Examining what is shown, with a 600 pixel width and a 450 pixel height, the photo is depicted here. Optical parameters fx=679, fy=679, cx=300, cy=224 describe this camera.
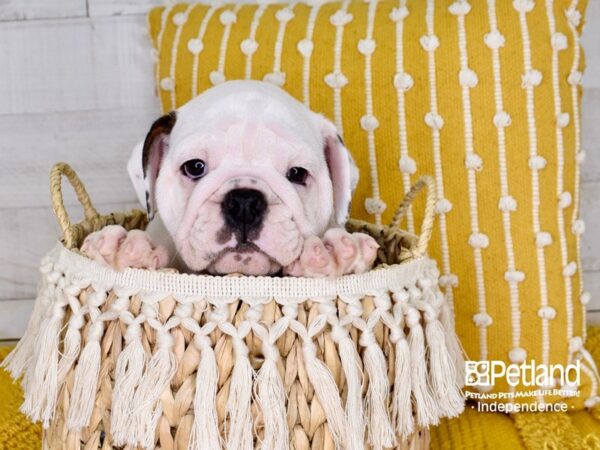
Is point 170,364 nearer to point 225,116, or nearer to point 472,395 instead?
point 225,116

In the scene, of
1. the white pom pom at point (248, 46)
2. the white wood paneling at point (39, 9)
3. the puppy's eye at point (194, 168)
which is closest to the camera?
the puppy's eye at point (194, 168)

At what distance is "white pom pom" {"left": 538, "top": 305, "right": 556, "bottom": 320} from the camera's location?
1040mm

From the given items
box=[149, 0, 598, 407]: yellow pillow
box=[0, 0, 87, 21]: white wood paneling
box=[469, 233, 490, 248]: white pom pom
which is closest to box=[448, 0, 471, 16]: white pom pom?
box=[149, 0, 598, 407]: yellow pillow

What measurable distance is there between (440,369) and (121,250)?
1.19 ft

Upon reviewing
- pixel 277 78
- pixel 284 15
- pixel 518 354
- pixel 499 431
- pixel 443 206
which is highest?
pixel 284 15

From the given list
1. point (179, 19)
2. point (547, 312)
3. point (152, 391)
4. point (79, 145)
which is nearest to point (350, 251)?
point (152, 391)

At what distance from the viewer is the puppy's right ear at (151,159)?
91 cm

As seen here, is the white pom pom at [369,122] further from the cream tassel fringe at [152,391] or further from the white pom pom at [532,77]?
the cream tassel fringe at [152,391]

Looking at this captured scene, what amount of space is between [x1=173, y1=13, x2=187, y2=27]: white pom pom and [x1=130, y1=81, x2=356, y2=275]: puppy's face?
0.33 meters

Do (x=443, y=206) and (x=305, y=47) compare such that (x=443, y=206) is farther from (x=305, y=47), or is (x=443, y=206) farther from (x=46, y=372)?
(x=46, y=372)

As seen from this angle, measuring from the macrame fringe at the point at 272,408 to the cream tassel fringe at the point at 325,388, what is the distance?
0.04 meters

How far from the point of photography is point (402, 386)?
0.69 metres

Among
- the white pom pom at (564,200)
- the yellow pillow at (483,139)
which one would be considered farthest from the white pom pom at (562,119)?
the white pom pom at (564,200)

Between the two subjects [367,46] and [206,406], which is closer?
[206,406]
